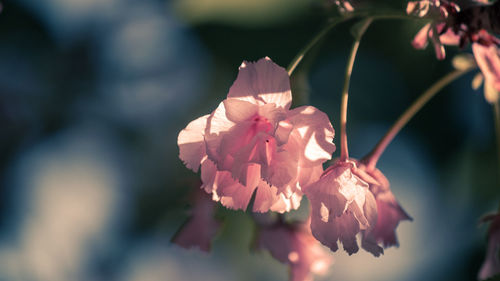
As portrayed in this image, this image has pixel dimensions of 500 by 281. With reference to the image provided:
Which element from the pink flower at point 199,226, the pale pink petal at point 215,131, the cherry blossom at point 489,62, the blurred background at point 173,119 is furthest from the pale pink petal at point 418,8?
the blurred background at point 173,119

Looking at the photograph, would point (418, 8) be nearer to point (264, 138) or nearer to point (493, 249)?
point (264, 138)

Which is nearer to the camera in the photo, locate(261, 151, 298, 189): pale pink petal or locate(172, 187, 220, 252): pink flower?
locate(261, 151, 298, 189): pale pink petal

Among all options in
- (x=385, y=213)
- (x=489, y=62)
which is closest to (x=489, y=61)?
(x=489, y=62)

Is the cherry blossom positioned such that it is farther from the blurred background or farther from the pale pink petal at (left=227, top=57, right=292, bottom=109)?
the blurred background

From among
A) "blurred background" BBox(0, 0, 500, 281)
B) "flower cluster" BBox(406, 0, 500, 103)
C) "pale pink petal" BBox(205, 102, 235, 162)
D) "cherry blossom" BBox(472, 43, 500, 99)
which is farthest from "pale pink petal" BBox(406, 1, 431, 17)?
"blurred background" BBox(0, 0, 500, 281)

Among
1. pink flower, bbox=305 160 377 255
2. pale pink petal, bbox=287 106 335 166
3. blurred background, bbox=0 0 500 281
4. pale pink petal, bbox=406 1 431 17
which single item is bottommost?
blurred background, bbox=0 0 500 281

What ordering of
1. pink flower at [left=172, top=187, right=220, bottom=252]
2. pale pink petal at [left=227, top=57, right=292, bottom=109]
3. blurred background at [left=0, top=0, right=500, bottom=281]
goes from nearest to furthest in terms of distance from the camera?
pale pink petal at [left=227, top=57, right=292, bottom=109] → pink flower at [left=172, top=187, right=220, bottom=252] → blurred background at [left=0, top=0, right=500, bottom=281]

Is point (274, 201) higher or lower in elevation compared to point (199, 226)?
higher
